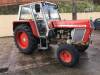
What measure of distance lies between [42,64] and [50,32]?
69.1 inches

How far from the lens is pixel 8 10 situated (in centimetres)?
2278

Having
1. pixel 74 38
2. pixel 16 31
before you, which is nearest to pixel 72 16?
pixel 16 31

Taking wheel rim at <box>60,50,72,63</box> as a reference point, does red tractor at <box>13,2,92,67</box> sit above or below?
above

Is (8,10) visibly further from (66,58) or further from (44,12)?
(66,58)

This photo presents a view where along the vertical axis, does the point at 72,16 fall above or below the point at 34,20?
below

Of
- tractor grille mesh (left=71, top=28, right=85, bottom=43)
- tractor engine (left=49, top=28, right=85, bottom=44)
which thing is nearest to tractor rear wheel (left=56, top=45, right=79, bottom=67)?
tractor engine (left=49, top=28, right=85, bottom=44)

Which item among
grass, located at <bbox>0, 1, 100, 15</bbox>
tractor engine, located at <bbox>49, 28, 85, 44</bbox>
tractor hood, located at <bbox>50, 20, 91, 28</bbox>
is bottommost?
grass, located at <bbox>0, 1, 100, 15</bbox>

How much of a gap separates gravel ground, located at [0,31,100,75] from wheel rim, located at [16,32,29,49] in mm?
465

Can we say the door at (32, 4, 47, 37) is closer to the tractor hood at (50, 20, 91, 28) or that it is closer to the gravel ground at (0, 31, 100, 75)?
the tractor hood at (50, 20, 91, 28)

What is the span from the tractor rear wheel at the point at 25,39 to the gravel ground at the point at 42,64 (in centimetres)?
31

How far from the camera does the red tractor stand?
1027cm

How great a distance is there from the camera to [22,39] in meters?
12.9

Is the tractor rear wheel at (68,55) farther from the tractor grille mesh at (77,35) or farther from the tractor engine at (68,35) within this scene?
the tractor grille mesh at (77,35)

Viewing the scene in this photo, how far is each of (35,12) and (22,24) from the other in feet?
3.13
